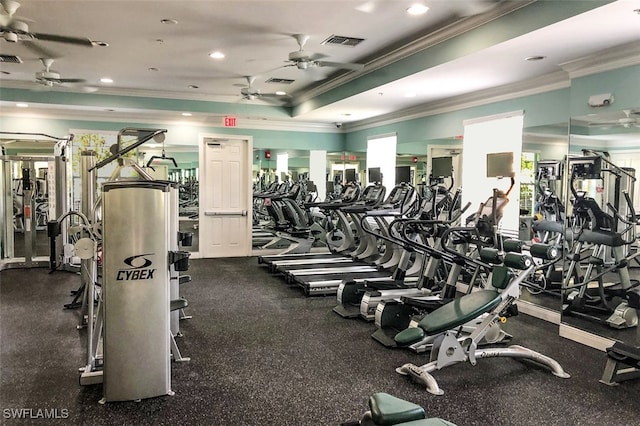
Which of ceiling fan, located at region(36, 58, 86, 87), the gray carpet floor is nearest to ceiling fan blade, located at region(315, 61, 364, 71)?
the gray carpet floor

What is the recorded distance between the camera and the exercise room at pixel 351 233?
3.21m

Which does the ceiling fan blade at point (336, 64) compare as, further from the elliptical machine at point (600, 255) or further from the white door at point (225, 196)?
the white door at point (225, 196)

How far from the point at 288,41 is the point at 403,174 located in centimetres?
330

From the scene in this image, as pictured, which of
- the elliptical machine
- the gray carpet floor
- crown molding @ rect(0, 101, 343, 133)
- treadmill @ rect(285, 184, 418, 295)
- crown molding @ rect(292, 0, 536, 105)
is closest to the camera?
the gray carpet floor

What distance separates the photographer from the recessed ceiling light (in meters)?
4.27

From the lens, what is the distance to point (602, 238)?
455 centimetres

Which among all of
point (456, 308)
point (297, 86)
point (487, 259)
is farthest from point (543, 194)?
point (297, 86)

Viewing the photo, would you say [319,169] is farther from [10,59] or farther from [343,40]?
[10,59]

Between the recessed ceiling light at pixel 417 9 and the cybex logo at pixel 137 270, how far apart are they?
310 centimetres

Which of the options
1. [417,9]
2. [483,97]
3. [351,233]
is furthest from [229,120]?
[417,9]

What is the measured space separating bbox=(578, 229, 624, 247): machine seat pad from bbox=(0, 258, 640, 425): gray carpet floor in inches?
39.4

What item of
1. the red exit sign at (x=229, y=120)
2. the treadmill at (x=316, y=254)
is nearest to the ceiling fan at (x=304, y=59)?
the treadmill at (x=316, y=254)

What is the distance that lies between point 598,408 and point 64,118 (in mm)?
9015

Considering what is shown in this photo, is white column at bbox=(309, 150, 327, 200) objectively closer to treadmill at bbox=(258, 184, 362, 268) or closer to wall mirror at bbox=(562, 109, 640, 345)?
treadmill at bbox=(258, 184, 362, 268)
